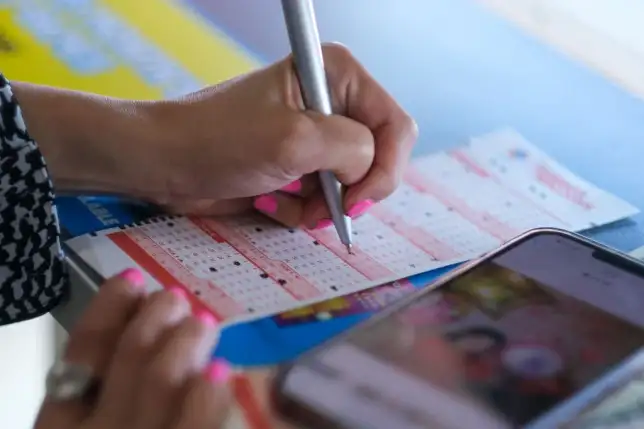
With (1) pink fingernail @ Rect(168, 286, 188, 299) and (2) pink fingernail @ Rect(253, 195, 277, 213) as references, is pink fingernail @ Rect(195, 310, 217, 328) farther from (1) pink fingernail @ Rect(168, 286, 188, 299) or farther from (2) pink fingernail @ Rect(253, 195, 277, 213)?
(2) pink fingernail @ Rect(253, 195, 277, 213)

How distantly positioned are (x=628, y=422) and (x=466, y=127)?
31cm

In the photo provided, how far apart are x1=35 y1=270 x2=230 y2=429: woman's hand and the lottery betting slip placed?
3cm

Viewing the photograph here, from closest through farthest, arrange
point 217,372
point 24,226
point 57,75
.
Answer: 1. point 217,372
2. point 24,226
3. point 57,75

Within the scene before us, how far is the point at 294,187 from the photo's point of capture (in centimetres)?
56

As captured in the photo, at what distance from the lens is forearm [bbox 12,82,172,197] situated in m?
0.55

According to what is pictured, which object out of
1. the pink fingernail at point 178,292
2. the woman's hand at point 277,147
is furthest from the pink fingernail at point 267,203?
the pink fingernail at point 178,292

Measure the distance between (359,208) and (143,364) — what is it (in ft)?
0.65

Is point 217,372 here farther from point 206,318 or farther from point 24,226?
point 24,226

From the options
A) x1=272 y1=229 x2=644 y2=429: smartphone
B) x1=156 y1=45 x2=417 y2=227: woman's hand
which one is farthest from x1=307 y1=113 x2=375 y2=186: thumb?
x1=272 y1=229 x2=644 y2=429: smartphone

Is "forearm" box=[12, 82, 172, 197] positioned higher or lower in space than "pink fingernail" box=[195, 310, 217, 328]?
higher

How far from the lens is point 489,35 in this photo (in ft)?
2.63

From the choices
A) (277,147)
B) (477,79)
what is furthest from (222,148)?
(477,79)

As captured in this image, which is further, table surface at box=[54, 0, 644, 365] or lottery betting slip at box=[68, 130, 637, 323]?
table surface at box=[54, 0, 644, 365]

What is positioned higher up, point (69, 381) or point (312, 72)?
point (312, 72)
